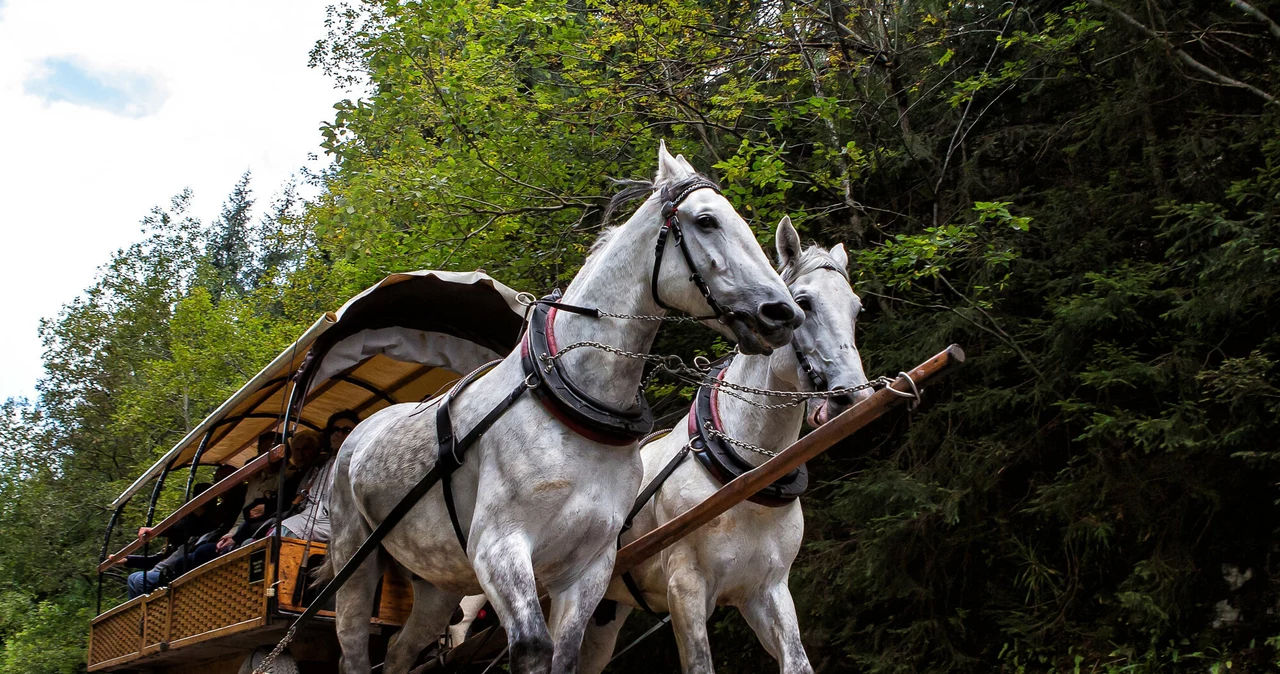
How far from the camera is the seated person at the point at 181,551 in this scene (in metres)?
6.22

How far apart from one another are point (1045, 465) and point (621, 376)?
4.87 m

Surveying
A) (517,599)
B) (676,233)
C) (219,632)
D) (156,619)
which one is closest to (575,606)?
(517,599)

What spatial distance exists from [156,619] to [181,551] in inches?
34.3

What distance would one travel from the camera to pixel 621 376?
373cm

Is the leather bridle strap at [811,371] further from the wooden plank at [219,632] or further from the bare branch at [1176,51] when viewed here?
the bare branch at [1176,51]

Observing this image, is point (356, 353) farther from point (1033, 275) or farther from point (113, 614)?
point (1033, 275)

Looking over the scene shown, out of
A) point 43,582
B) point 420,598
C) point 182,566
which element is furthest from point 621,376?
point 43,582

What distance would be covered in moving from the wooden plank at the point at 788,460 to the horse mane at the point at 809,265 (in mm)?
1033

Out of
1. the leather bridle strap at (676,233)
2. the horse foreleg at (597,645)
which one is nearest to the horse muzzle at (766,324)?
the leather bridle strap at (676,233)

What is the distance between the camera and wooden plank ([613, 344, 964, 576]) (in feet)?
11.1

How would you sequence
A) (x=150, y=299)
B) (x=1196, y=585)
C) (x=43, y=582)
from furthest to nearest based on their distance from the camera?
(x=150, y=299)
(x=43, y=582)
(x=1196, y=585)

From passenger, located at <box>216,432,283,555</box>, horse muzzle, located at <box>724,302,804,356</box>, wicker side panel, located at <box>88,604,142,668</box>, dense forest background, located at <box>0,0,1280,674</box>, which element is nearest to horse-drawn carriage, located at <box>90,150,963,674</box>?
horse muzzle, located at <box>724,302,804,356</box>

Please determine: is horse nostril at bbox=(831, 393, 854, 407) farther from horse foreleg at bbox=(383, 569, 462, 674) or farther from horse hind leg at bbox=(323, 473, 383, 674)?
horse hind leg at bbox=(323, 473, 383, 674)

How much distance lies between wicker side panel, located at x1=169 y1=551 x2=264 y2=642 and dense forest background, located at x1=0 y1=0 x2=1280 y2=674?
4.02m
